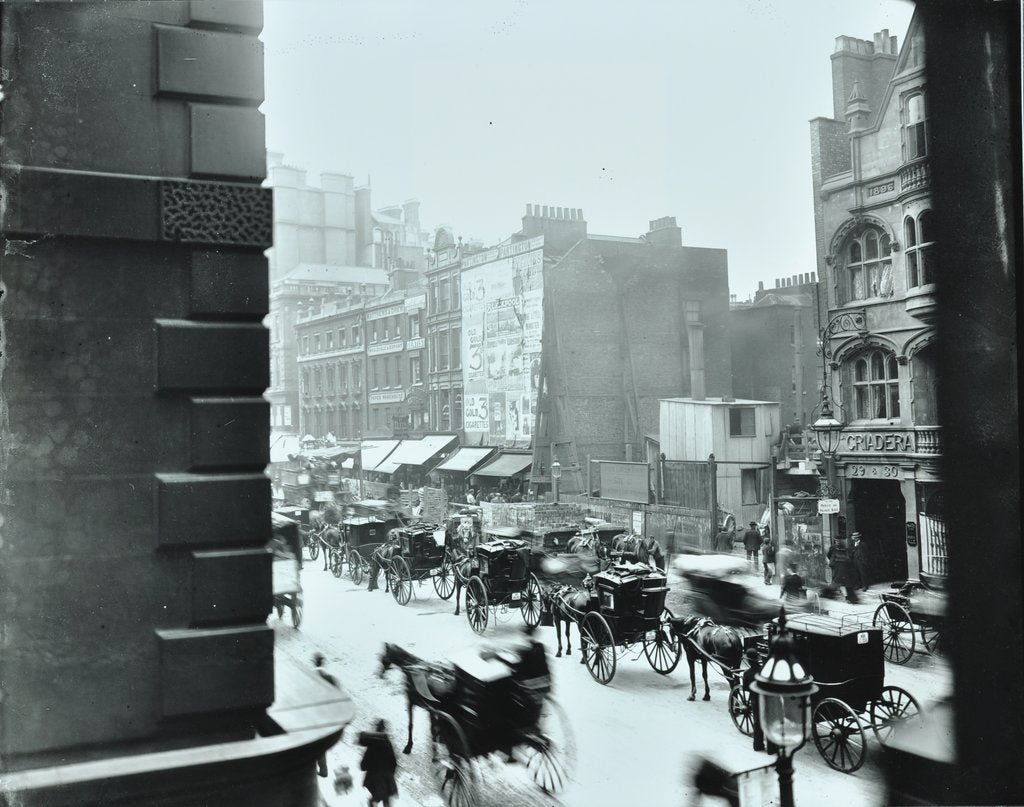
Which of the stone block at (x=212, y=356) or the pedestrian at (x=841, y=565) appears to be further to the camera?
the pedestrian at (x=841, y=565)

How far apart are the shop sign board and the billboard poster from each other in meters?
3.38

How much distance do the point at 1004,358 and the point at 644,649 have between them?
4958mm

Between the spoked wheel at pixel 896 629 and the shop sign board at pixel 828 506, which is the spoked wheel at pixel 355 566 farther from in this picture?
the shop sign board at pixel 828 506

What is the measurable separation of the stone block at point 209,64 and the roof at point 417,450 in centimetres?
363

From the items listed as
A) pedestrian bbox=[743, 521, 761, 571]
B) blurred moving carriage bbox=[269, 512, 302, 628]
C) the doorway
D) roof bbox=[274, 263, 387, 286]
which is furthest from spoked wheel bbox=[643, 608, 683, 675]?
roof bbox=[274, 263, 387, 286]

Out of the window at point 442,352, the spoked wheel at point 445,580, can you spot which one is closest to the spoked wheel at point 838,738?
the spoked wheel at point 445,580

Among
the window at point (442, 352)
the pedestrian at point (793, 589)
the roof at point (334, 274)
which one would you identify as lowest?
the pedestrian at point (793, 589)

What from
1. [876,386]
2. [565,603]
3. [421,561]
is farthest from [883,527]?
[421,561]

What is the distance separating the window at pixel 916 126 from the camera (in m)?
6.55

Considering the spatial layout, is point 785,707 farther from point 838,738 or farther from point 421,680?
point 421,680

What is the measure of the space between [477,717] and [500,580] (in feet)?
11.6

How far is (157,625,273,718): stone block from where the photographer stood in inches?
142

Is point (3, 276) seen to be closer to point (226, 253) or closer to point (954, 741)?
point (226, 253)

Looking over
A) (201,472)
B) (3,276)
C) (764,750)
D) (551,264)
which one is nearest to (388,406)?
(551,264)
